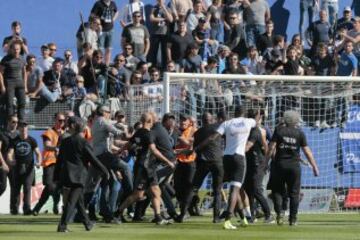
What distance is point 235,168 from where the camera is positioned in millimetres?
19656

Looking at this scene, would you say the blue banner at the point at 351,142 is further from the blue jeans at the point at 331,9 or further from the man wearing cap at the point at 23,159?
the man wearing cap at the point at 23,159

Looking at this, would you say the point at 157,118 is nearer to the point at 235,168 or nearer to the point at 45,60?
the point at 235,168

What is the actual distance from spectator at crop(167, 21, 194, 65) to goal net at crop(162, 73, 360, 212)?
12.1 ft

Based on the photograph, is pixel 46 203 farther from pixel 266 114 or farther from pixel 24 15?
pixel 24 15

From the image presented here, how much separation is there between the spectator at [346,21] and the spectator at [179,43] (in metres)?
4.69

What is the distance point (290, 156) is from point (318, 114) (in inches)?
247

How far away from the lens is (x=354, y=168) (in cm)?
2614

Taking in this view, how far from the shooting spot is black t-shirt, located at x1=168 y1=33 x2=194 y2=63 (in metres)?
29.0

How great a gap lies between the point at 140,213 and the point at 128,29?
27.8 feet

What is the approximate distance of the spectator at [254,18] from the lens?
30953 mm

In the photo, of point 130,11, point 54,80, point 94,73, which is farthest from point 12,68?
point 130,11

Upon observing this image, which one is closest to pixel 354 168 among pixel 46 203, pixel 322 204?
pixel 322 204

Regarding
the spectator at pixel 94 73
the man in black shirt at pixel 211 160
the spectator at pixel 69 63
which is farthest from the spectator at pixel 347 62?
the man in black shirt at pixel 211 160

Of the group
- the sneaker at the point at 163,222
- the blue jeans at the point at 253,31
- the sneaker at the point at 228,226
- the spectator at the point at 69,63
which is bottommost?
the sneaker at the point at 163,222
